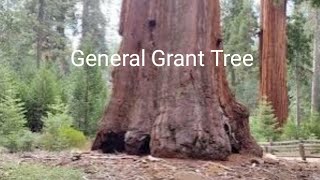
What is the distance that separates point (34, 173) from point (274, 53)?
47.5 ft

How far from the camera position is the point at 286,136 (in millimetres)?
19297

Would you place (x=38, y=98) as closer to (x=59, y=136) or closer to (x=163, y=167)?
(x=59, y=136)

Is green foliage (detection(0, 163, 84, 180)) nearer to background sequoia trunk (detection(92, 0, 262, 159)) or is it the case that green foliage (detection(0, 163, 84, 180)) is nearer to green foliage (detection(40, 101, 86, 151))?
background sequoia trunk (detection(92, 0, 262, 159))

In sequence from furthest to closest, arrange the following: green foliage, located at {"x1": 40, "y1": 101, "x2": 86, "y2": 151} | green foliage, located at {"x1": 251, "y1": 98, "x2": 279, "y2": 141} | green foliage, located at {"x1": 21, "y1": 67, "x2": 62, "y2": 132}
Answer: green foliage, located at {"x1": 251, "y1": 98, "x2": 279, "y2": 141} → green foliage, located at {"x1": 21, "y1": 67, "x2": 62, "y2": 132} → green foliage, located at {"x1": 40, "y1": 101, "x2": 86, "y2": 151}

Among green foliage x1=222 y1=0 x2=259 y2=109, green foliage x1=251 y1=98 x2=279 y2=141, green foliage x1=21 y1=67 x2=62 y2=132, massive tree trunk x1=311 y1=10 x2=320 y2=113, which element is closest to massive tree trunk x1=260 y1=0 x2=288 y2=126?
green foliage x1=251 y1=98 x2=279 y2=141

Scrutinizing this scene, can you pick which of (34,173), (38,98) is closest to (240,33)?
(38,98)

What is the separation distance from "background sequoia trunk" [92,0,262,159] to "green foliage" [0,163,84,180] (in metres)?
1.57

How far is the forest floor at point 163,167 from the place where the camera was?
653cm

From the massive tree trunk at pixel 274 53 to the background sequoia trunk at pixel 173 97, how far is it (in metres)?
10.6

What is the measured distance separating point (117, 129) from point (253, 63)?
83.6 feet

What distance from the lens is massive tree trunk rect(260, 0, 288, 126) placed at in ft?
63.5

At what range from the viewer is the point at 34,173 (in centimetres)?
600

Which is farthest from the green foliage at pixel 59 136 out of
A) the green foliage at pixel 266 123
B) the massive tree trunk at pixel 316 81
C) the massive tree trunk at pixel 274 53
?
the massive tree trunk at pixel 316 81

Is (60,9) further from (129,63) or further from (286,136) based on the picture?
(129,63)
